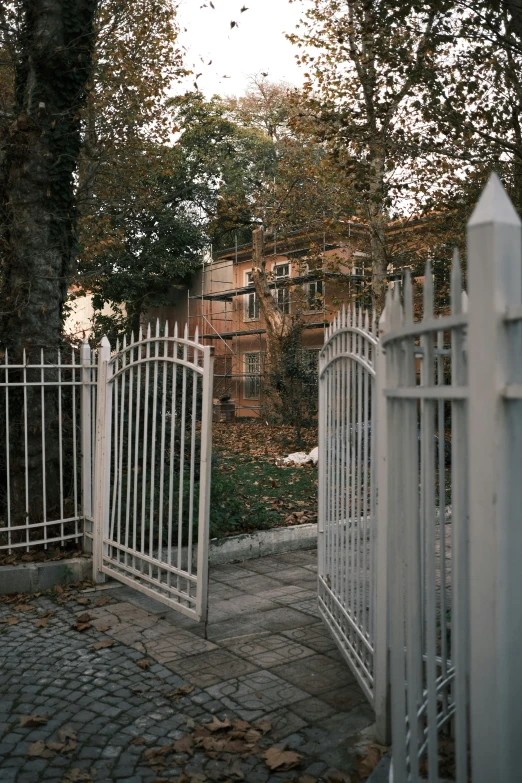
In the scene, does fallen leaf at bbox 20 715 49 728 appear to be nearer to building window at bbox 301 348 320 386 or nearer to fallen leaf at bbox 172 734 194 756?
fallen leaf at bbox 172 734 194 756

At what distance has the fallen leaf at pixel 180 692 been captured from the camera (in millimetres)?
4379

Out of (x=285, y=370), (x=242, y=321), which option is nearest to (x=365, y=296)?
(x=285, y=370)

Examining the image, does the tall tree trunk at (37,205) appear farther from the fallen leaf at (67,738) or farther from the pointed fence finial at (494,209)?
the pointed fence finial at (494,209)

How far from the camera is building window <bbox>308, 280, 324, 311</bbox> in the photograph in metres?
28.3

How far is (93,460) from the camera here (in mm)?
7520

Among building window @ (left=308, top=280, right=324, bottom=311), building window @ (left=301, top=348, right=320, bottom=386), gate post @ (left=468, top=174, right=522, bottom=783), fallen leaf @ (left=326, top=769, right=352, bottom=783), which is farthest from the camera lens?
building window @ (left=308, top=280, right=324, bottom=311)

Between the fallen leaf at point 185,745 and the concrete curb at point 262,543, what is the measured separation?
376 cm

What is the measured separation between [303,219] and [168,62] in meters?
8.94

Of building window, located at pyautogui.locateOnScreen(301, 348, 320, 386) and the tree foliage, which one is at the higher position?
the tree foliage

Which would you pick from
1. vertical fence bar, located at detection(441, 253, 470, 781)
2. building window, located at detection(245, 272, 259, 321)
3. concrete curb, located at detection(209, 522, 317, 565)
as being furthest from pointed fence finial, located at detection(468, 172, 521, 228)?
building window, located at detection(245, 272, 259, 321)

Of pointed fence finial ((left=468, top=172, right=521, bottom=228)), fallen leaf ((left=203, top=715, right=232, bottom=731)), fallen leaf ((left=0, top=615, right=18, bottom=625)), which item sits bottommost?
fallen leaf ((left=203, top=715, right=232, bottom=731))

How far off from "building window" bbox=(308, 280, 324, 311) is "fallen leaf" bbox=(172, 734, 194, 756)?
24142 mm

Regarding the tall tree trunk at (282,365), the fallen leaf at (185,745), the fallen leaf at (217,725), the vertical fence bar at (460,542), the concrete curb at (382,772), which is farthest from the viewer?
the tall tree trunk at (282,365)

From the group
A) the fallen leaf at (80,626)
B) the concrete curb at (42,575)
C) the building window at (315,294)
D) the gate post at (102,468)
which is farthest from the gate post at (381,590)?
the building window at (315,294)
